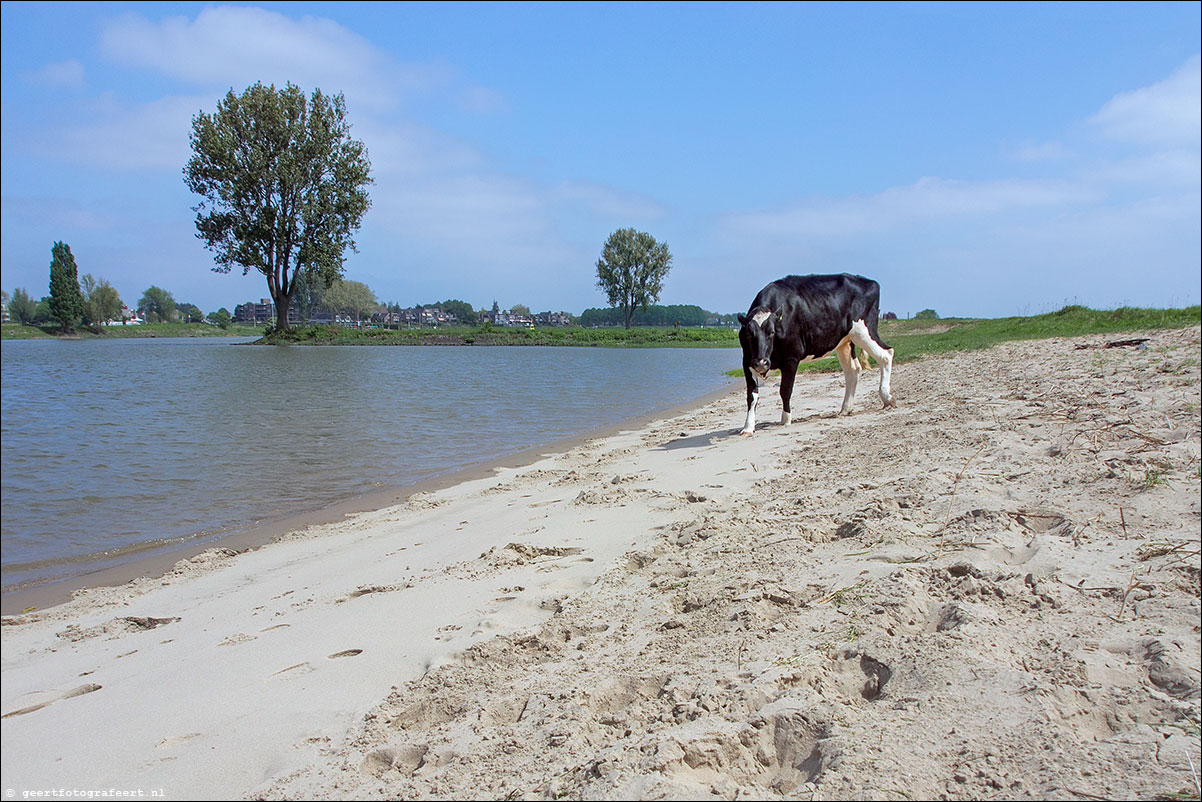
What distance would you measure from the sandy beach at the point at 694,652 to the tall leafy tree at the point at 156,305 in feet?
4.66

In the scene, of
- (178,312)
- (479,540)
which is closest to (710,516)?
(479,540)

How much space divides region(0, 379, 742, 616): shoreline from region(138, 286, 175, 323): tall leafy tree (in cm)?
120

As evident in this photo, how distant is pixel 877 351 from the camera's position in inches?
400

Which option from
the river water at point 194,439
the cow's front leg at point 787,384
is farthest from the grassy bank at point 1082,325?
the cow's front leg at point 787,384

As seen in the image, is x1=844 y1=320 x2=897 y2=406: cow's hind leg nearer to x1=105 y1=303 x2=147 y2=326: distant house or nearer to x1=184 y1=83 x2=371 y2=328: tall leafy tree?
x1=105 y1=303 x2=147 y2=326: distant house

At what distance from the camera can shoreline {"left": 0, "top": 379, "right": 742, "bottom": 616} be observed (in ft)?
13.1

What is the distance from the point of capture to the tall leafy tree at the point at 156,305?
2.87 meters

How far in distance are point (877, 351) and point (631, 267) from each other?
9397 cm

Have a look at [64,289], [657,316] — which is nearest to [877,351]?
[64,289]

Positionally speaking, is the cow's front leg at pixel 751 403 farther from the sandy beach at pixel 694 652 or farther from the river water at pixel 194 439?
the river water at pixel 194 439

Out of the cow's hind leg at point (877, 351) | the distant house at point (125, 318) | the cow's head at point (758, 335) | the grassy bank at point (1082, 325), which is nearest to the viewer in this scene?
the distant house at point (125, 318)

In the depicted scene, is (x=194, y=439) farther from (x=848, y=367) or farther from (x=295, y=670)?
(x=848, y=367)

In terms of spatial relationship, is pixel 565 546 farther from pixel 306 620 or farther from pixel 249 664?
pixel 249 664

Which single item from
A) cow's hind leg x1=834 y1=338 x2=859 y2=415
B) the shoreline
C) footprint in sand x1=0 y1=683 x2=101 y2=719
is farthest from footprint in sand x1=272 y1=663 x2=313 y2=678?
cow's hind leg x1=834 y1=338 x2=859 y2=415
